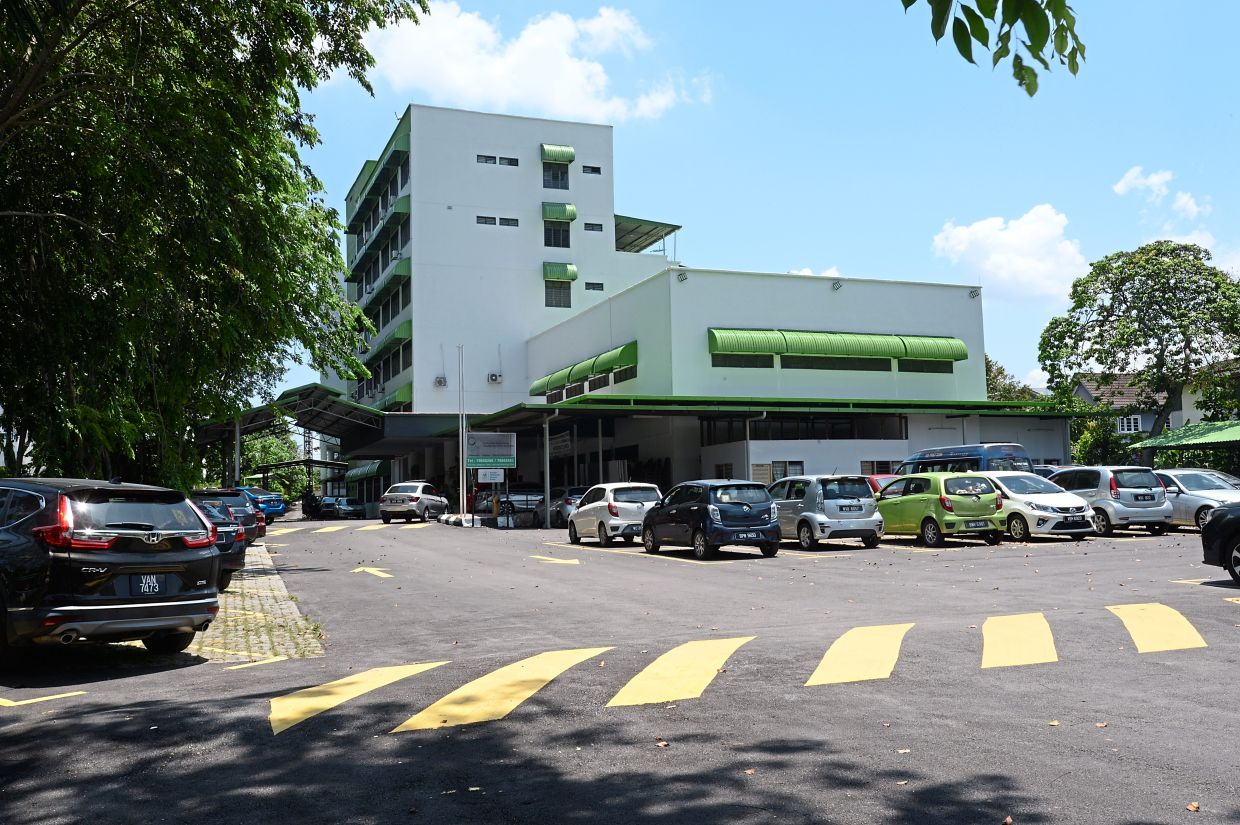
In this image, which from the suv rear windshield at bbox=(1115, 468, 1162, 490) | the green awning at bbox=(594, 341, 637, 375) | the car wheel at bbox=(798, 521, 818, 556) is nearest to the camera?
the car wheel at bbox=(798, 521, 818, 556)

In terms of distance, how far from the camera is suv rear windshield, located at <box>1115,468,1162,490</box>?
25109 mm

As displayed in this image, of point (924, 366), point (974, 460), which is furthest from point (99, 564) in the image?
point (924, 366)

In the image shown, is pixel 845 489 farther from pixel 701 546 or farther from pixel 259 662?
pixel 259 662

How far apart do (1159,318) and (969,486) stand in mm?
24439

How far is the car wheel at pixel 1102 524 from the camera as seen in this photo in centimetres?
2514

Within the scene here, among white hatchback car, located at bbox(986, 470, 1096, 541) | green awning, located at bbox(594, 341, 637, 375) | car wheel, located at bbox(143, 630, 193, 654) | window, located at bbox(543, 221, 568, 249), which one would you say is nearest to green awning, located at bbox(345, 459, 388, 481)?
window, located at bbox(543, 221, 568, 249)

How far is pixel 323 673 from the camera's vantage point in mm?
8945

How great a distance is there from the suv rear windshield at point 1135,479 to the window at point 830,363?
2190 centimetres

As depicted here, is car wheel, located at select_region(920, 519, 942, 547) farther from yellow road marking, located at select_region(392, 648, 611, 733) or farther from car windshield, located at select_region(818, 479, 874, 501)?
yellow road marking, located at select_region(392, 648, 611, 733)

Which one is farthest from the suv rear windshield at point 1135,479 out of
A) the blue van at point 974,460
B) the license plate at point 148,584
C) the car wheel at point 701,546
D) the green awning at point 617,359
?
the green awning at point 617,359

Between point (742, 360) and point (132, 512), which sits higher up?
point (742, 360)

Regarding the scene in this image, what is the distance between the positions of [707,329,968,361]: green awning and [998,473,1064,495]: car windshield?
20655 millimetres

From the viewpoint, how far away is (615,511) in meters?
27.1

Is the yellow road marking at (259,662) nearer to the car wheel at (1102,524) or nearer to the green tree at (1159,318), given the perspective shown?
the car wheel at (1102,524)
